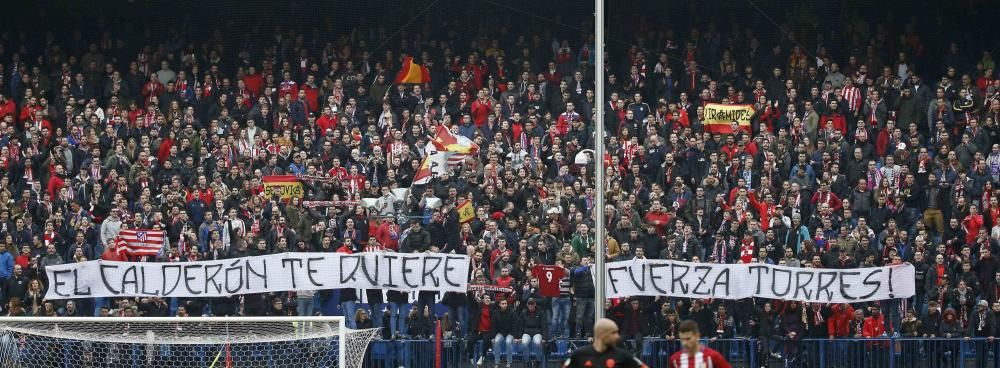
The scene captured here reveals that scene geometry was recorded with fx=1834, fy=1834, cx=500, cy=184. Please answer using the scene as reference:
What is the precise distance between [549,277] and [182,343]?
15.1 feet

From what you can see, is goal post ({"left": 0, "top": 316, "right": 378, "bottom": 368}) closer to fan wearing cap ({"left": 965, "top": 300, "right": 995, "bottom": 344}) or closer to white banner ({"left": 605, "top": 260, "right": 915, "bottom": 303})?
white banner ({"left": 605, "top": 260, "right": 915, "bottom": 303})

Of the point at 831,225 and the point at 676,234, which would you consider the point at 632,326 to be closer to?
the point at 676,234

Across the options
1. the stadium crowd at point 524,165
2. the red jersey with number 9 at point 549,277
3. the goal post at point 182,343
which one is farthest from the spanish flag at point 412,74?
the goal post at point 182,343

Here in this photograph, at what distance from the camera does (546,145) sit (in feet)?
83.1

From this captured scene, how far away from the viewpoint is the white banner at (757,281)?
2106 centimetres

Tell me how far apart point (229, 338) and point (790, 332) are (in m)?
6.33

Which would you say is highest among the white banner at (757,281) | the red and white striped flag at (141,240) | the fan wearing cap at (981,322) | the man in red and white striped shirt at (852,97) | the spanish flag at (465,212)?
the man in red and white striped shirt at (852,97)

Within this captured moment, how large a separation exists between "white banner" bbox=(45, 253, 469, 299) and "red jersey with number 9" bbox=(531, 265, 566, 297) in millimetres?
872

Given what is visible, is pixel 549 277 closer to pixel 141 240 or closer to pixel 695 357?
→ pixel 141 240

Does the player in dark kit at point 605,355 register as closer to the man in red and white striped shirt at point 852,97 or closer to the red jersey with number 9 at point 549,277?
the red jersey with number 9 at point 549,277

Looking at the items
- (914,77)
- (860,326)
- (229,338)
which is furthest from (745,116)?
(229,338)

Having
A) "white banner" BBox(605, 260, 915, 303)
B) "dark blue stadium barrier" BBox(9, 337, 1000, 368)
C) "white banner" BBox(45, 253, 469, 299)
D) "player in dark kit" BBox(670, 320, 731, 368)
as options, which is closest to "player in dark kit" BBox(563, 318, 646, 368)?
"player in dark kit" BBox(670, 320, 731, 368)

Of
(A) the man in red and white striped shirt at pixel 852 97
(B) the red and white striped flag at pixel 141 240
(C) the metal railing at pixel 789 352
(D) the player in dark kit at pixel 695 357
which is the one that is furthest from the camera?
(A) the man in red and white striped shirt at pixel 852 97

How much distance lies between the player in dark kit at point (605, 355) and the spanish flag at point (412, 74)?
1580 cm
